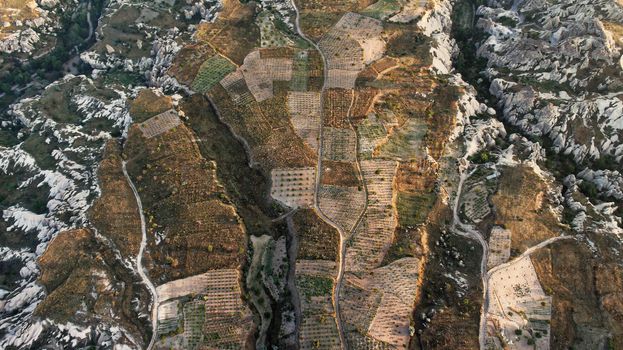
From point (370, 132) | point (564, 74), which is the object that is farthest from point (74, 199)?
point (564, 74)

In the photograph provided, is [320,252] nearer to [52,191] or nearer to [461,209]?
[461,209]

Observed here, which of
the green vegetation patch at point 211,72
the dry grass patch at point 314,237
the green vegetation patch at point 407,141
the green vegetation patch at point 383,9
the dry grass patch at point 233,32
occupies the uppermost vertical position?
the green vegetation patch at point 383,9

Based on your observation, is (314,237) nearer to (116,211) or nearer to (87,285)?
(116,211)

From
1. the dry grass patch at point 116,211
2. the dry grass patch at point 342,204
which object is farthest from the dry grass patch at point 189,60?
the dry grass patch at point 342,204

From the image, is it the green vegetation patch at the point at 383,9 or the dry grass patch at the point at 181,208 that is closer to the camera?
the dry grass patch at the point at 181,208

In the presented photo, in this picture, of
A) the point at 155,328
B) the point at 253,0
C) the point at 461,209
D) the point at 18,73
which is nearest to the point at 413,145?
the point at 461,209

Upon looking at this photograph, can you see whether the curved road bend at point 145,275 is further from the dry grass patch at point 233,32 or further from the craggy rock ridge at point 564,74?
the craggy rock ridge at point 564,74

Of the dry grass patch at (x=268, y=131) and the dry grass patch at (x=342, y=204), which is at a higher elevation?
the dry grass patch at (x=268, y=131)

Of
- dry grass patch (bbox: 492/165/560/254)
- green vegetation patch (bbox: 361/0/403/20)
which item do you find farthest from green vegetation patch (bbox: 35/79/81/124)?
dry grass patch (bbox: 492/165/560/254)
